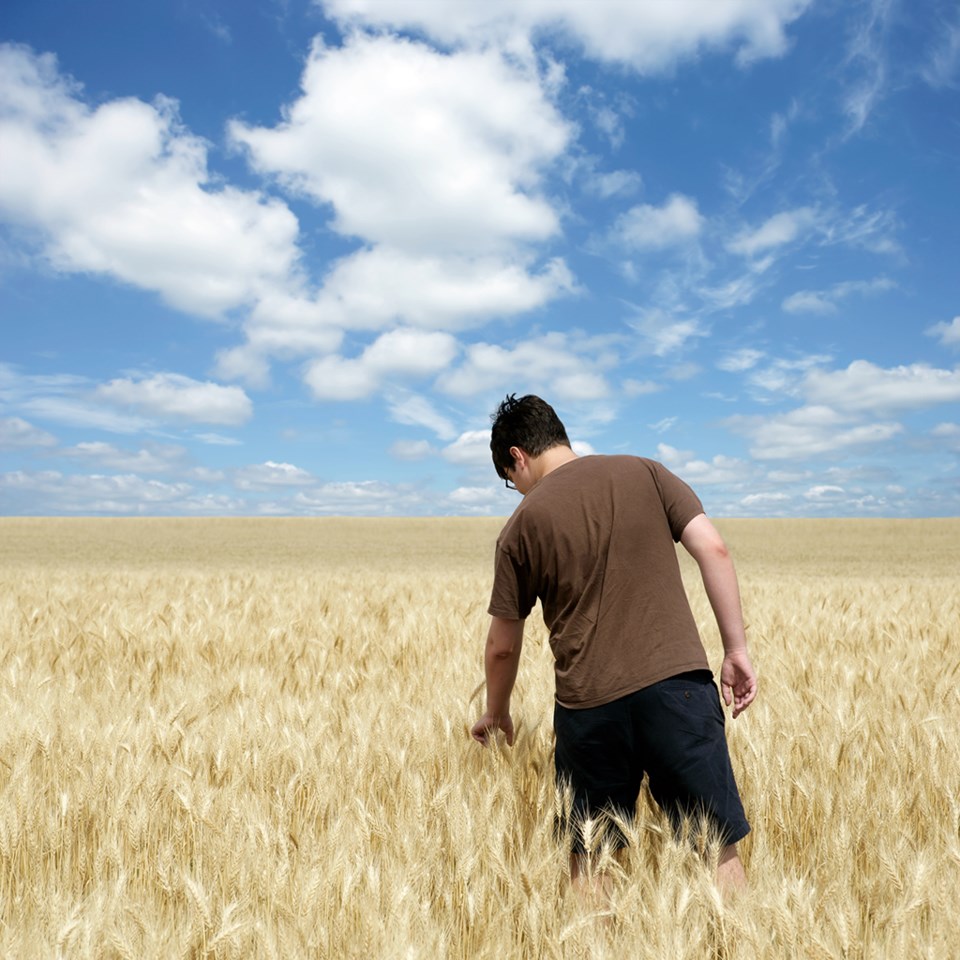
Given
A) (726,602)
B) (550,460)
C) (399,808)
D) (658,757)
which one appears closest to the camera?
(658,757)

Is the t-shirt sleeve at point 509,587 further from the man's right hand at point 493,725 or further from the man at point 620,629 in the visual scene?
the man's right hand at point 493,725

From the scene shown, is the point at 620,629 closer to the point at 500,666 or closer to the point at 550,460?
the point at 500,666

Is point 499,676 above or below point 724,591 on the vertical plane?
below

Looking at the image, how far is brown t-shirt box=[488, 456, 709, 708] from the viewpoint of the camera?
2211mm

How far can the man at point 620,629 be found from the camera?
2174 millimetres

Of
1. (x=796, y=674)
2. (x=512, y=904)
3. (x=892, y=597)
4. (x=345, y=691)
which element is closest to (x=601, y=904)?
(x=512, y=904)

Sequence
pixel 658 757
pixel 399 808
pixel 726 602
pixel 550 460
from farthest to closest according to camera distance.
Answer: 1. pixel 399 808
2. pixel 550 460
3. pixel 726 602
4. pixel 658 757

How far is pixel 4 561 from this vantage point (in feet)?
74.8

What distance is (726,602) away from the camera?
2.30 meters

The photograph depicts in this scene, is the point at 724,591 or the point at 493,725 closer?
the point at 724,591

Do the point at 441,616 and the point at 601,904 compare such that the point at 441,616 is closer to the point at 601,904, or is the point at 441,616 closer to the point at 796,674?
the point at 796,674

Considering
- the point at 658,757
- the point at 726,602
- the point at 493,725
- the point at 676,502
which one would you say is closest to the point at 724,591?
the point at 726,602

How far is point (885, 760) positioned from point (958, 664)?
6.92 feet

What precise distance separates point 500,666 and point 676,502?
29.4 inches
